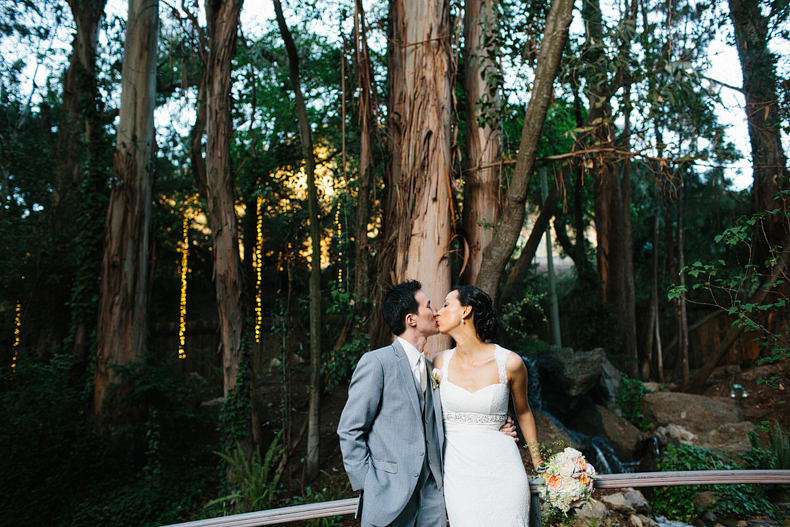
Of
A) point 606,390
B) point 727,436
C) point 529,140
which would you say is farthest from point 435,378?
point 606,390

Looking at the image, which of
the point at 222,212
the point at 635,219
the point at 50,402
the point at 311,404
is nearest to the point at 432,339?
the point at 311,404

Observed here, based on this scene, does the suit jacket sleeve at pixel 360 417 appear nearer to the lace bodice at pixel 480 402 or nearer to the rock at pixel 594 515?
the lace bodice at pixel 480 402

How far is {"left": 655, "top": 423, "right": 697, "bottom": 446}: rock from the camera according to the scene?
793 cm

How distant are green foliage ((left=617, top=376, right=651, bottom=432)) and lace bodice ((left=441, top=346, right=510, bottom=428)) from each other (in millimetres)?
8027

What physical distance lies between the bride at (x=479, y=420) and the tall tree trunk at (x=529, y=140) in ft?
4.46

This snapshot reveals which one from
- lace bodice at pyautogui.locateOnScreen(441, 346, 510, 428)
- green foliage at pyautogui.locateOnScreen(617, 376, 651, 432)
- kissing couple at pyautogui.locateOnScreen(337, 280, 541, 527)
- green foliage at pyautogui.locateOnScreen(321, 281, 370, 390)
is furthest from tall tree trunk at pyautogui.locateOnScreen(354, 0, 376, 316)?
green foliage at pyautogui.locateOnScreen(617, 376, 651, 432)

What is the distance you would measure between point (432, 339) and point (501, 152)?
209cm

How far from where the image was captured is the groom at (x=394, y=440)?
2053mm

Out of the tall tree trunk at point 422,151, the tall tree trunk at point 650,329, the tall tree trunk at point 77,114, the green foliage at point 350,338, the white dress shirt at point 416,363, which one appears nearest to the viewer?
the white dress shirt at point 416,363

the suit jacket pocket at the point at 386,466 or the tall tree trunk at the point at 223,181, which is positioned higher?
the tall tree trunk at the point at 223,181

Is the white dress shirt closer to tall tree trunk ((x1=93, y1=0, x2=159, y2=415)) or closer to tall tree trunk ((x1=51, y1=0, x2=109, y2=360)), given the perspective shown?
tall tree trunk ((x1=93, y1=0, x2=159, y2=415))

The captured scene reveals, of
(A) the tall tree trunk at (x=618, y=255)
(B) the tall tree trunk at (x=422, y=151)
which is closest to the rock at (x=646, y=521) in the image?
(B) the tall tree trunk at (x=422, y=151)

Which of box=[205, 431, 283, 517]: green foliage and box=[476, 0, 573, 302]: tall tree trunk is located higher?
box=[476, 0, 573, 302]: tall tree trunk

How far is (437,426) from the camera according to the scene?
2.38m
